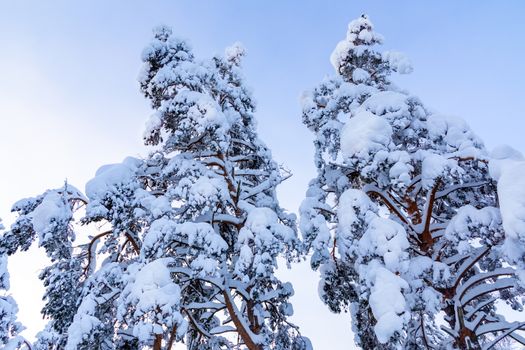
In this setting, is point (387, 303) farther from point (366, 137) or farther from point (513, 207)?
point (366, 137)

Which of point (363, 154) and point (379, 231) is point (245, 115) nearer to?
point (363, 154)

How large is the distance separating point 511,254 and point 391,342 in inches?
95.2

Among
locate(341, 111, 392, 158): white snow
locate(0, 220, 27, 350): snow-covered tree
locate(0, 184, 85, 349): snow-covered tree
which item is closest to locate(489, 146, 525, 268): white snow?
locate(341, 111, 392, 158): white snow

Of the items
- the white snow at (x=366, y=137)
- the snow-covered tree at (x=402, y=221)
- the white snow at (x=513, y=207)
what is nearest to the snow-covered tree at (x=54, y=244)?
the snow-covered tree at (x=402, y=221)

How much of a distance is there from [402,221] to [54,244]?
8839 millimetres

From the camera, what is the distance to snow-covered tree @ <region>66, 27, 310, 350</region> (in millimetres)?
8258

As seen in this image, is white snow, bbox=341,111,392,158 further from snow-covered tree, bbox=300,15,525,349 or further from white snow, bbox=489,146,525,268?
white snow, bbox=489,146,525,268

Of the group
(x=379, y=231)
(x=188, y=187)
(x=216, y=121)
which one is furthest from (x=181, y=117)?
(x=379, y=231)

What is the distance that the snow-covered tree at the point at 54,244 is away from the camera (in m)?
8.96

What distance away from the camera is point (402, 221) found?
369 inches

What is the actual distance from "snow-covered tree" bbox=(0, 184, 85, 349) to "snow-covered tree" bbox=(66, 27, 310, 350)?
0.75 metres

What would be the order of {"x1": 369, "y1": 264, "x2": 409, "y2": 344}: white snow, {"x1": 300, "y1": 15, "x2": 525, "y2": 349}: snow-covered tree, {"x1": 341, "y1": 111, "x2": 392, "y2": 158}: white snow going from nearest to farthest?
{"x1": 369, "y1": 264, "x2": 409, "y2": 344}: white snow
{"x1": 300, "y1": 15, "x2": 525, "y2": 349}: snow-covered tree
{"x1": 341, "y1": 111, "x2": 392, "y2": 158}: white snow

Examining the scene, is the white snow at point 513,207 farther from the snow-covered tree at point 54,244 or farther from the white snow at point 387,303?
the snow-covered tree at point 54,244

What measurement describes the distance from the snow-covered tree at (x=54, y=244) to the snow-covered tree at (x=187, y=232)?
0.75 m
